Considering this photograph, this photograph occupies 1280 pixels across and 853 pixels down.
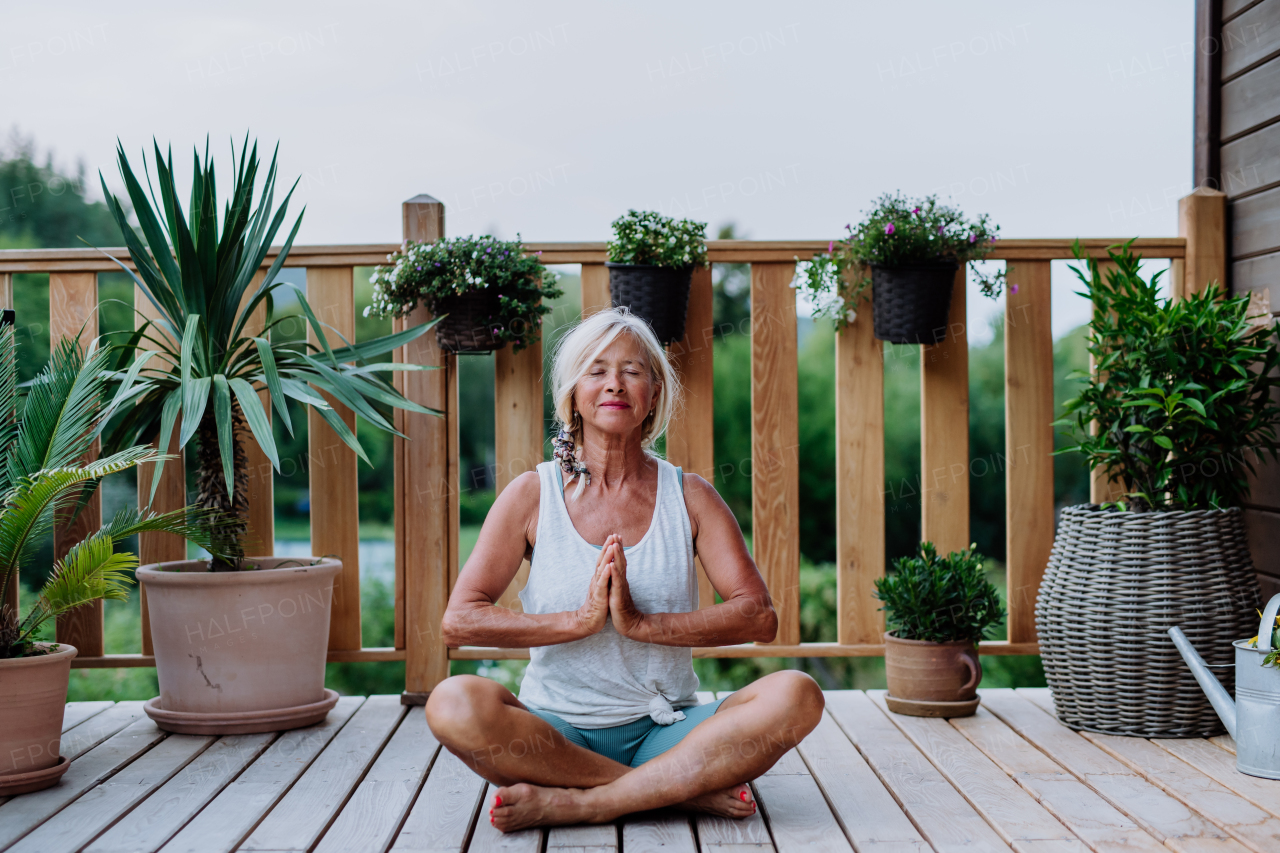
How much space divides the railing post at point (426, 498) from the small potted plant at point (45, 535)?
61 cm

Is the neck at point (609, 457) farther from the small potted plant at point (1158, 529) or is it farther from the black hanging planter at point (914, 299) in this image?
the small potted plant at point (1158, 529)

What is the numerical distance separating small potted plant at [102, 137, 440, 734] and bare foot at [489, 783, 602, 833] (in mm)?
1010

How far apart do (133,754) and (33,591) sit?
1151 centimetres

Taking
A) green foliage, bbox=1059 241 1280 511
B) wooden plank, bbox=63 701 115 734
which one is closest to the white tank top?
green foliage, bbox=1059 241 1280 511

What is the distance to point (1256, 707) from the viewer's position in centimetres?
216

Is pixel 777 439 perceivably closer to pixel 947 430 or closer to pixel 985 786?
pixel 947 430

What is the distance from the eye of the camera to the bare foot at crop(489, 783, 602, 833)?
178cm

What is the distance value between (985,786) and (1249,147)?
81.3 inches

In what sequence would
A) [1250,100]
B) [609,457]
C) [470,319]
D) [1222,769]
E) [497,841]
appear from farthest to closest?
[1250,100]
[470,319]
[1222,769]
[609,457]
[497,841]

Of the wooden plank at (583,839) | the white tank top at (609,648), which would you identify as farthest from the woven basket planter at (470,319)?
the wooden plank at (583,839)

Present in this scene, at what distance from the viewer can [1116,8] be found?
8812mm

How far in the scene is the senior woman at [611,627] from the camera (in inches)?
71.7

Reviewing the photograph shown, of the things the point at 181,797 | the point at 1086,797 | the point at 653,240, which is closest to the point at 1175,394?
the point at 1086,797

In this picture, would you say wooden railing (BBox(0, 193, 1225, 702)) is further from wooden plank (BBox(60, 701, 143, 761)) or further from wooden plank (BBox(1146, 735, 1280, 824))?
wooden plank (BBox(1146, 735, 1280, 824))
